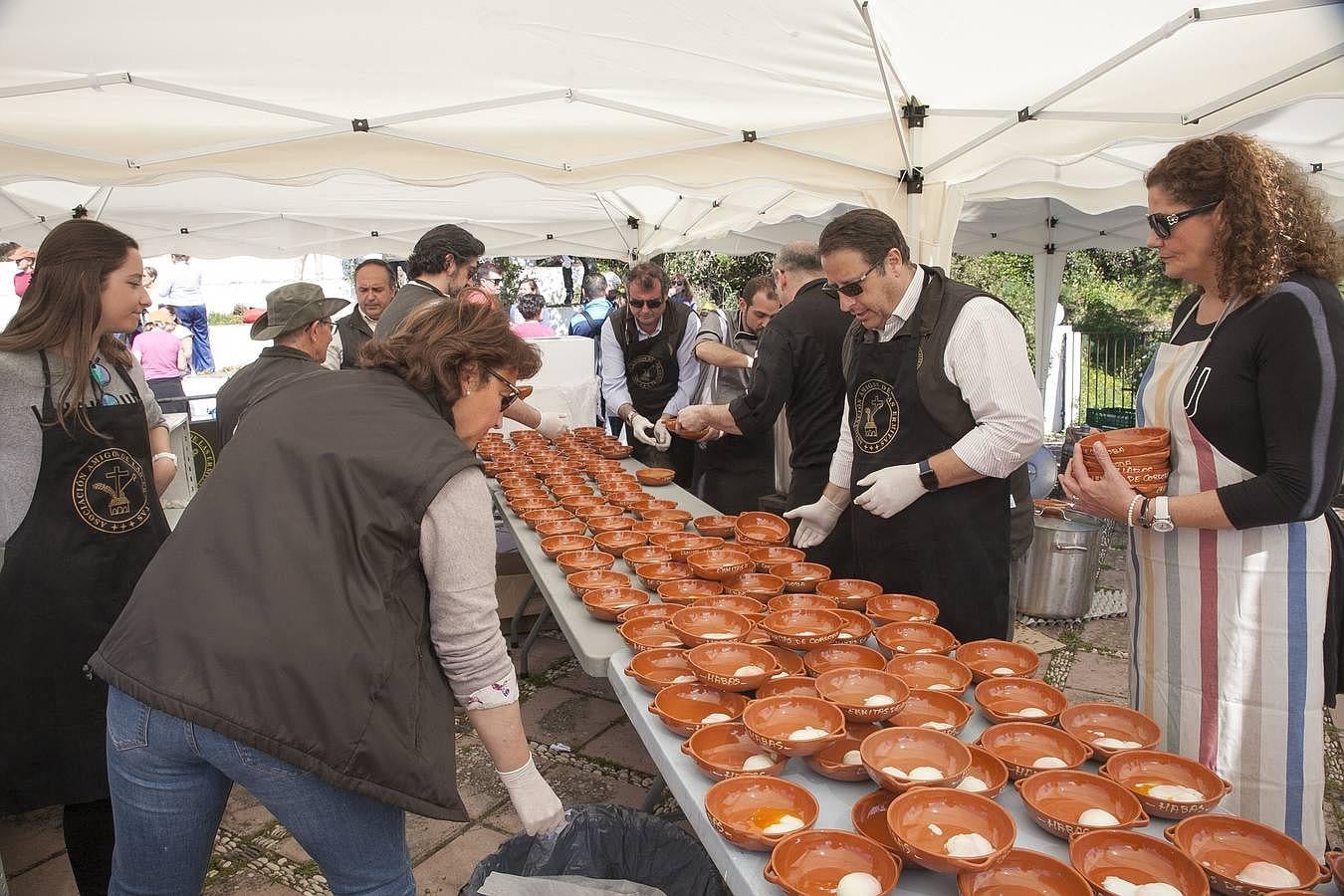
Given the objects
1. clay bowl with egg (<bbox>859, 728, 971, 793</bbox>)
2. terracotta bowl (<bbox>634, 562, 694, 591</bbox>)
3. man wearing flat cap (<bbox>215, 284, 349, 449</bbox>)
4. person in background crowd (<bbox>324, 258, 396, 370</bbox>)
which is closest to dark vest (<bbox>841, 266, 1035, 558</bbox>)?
terracotta bowl (<bbox>634, 562, 694, 591</bbox>)

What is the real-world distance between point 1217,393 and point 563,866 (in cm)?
155

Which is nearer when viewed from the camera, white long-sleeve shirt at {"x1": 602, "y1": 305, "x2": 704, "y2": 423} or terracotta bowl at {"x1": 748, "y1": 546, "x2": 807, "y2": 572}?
terracotta bowl at {"x1": 748, "y1": 546, "x2": 807, "y2": 572}

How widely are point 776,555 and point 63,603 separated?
1775 mm

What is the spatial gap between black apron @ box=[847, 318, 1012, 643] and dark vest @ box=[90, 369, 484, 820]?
1.39 meters

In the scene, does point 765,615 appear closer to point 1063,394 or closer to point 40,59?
point 40,59

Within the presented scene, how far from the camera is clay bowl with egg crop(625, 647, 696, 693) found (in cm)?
164

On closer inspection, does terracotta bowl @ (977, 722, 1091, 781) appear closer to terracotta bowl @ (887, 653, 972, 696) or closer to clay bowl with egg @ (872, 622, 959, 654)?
terracotta bowl @ (887, 653, 972, 696)

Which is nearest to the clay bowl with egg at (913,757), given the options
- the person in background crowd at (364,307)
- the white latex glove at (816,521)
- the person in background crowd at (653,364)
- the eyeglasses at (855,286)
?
the eyeglasses at (855,286)

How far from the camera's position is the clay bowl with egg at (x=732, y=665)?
152 cm

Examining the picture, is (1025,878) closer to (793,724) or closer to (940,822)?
(940,822)

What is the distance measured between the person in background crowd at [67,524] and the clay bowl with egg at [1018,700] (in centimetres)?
198

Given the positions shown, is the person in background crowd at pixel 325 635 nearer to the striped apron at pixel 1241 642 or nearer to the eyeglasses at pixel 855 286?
the eyeglasses at pixel 855 286

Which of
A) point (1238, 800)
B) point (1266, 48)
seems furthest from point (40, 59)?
point (1266, 48)

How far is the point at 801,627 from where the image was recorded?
185 centimetres
